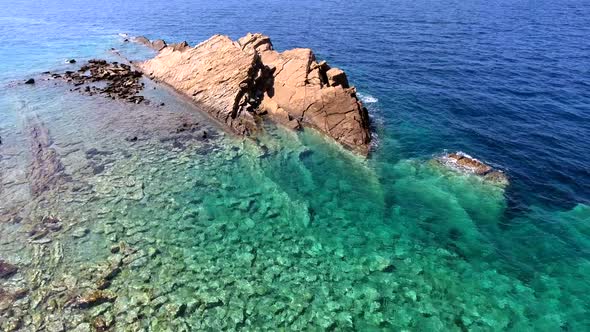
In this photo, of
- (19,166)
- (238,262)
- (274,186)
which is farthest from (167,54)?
(238,262)

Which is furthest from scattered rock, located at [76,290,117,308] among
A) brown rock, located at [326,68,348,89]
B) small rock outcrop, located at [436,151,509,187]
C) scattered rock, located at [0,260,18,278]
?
brown rock, located at [326,68,348,89]

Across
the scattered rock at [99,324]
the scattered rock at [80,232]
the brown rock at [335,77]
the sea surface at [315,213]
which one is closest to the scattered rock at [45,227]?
the sea surface at [315,213]

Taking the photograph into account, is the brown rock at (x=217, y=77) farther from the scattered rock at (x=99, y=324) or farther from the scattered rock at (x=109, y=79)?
the scattered rock at (x=99, y=324)

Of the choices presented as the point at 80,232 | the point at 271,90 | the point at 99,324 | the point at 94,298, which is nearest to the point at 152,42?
the point at 271,90

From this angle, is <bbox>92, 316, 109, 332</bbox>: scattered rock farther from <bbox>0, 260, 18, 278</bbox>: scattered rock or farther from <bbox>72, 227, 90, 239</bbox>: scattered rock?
<bbox>72, 227, 90, 239</bbox>: scattered rock

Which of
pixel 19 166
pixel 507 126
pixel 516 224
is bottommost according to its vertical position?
pixel 19 166

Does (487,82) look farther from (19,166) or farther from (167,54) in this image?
(19,166)
